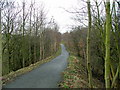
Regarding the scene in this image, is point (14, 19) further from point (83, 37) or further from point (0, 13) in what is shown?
point (83, 37)

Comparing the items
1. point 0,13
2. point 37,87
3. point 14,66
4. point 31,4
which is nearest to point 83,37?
point 31,4

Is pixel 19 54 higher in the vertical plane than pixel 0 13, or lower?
lower

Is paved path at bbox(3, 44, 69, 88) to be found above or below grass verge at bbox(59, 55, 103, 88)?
above

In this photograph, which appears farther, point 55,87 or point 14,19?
point 14,19

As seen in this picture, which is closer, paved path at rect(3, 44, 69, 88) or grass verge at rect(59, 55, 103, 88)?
paved path at rect(3, 44, 69, 88)

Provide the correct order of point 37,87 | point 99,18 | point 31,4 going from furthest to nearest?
point 31,4
point 99,18
point 37,87

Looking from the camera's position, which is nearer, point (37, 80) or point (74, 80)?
point (37, 80)

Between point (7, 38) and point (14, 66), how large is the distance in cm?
647

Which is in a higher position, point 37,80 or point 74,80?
point 37,80

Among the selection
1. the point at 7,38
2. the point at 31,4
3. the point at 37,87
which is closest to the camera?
the point at 37,87

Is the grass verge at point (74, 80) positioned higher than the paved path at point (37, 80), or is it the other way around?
the paved path at point (37, 80)

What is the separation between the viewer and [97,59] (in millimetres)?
21438

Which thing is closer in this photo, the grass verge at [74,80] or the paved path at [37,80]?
the paved path at [37,80]

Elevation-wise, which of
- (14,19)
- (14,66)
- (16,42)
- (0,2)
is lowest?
(14,66)
